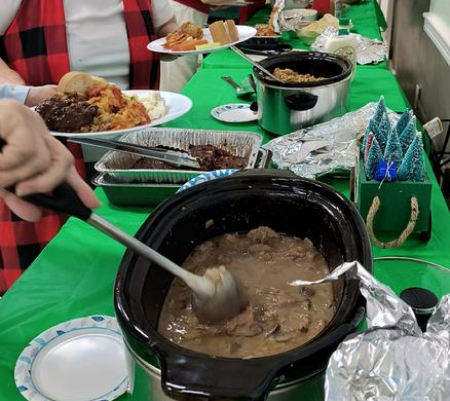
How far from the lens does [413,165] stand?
98 cm

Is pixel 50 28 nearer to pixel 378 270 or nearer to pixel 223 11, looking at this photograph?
pixel 378 270

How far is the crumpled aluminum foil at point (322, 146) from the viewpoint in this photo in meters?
1.21

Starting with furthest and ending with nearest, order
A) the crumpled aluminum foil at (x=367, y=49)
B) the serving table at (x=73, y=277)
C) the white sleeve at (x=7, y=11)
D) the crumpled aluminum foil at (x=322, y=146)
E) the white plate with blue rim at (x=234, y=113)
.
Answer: the crumpled aluminum foil at (x=367, y=49) → the white plate with blue rim at (x=234, y=113) → the white sleeve at (x=7, y=11) → the crumpled aluminum foil at (x=322, y=146) → the serving table at (x=73, y=277)

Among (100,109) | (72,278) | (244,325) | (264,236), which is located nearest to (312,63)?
(100,109)

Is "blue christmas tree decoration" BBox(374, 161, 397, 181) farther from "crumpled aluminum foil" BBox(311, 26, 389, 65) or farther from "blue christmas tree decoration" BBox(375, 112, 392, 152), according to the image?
"crumpled aluminum foil" BBox(311, 26, 389, 65)

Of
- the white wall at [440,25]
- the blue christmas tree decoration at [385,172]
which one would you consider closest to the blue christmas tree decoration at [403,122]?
the blue christmas tree decoration at [385,172]

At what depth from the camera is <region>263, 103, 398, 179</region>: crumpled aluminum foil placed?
1205 millimetres

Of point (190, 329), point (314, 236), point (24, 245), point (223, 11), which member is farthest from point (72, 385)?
point (223, 11)

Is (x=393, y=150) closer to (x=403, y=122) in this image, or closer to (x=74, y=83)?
(x=403, y=122)

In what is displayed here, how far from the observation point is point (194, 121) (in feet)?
5.37

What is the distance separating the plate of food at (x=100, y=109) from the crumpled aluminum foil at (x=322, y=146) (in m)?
0.27

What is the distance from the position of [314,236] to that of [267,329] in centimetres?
20

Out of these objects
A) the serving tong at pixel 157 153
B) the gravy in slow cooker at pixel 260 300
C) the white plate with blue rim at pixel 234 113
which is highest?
the serving tong at pixel 157 153

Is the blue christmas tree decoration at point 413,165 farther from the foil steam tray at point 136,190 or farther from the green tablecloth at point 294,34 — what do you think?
the green tablecloth at point 294,34
